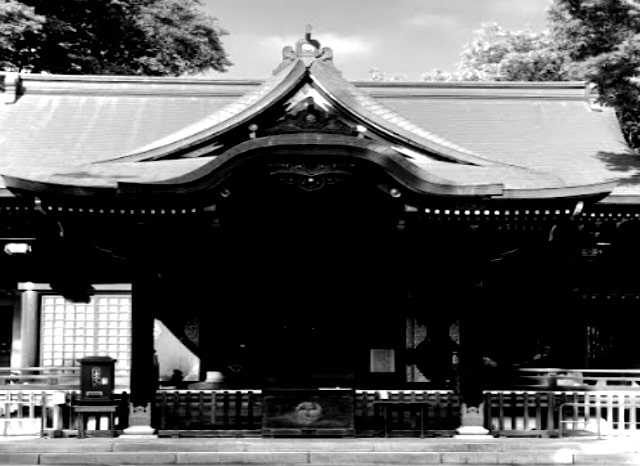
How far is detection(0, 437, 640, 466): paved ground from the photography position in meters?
13.0

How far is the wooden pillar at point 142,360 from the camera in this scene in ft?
46.1

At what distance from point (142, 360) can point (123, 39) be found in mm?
22221

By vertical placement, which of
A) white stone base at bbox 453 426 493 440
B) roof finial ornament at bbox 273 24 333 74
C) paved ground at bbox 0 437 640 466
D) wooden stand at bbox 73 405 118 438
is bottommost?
paved ground at bbox 0 437 640 466

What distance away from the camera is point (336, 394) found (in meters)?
14.0

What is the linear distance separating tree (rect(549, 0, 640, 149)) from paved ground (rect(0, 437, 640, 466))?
666 cm

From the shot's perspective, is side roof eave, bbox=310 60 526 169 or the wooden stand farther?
side roof eave, bbox=310 60 526 169

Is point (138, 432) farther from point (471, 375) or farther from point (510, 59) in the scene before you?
point (510, 59)

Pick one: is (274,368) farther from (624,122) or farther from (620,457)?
(624,122)

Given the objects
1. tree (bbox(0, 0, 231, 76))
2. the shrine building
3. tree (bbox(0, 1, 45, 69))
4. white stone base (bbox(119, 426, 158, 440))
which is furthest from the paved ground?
tree (bbox(0, 0, 231, 76))

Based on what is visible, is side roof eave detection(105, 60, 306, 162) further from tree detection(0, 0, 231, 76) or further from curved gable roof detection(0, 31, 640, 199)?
tree detection(0, 0, 231, 76)

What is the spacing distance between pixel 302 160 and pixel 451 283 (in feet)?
10.9

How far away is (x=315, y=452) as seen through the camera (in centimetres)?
1316

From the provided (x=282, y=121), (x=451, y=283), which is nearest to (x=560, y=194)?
(x=451, y=283)

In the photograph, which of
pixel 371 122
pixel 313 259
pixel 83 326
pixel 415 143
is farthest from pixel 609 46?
pixel 83 326
